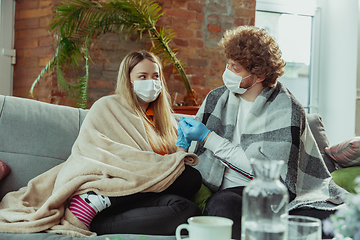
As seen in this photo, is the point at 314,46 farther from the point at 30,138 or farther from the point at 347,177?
the point at 30,138

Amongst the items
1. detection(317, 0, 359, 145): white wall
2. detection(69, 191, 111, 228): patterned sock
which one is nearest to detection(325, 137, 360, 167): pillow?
detection(69, 191, 111, 228): patterned sock

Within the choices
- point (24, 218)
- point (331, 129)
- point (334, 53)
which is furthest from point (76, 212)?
point (334, 53)

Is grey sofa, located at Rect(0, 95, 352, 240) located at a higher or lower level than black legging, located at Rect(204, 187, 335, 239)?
higher

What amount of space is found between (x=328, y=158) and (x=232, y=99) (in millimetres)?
660

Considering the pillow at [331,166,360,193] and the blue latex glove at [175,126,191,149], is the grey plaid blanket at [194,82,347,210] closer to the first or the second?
the blue latex glove at [175,126,191,149]

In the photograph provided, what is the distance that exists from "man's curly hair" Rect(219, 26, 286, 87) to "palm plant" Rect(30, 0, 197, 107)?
4.27 ft

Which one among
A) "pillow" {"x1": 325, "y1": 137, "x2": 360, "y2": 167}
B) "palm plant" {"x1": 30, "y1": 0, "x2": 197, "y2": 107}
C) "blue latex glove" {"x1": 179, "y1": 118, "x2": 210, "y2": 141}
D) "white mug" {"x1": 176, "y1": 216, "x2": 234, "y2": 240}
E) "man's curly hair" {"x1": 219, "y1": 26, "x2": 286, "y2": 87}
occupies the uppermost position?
"palm plant" {"x1": 30, "y1": 0, "x2": 197, "y2": 107}

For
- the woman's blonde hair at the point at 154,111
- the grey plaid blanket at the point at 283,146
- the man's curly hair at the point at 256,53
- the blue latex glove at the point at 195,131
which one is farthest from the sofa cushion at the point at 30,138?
the man's curly hair at the point at 256,53

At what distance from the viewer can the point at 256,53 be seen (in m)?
1.59

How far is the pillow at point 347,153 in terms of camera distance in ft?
5.82

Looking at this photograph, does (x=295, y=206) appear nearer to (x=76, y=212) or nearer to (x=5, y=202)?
(x=76, y=212)

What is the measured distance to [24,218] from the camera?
1247 millimetres

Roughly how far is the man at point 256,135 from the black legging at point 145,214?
127 millimetres

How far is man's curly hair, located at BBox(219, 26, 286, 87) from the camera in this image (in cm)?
159
